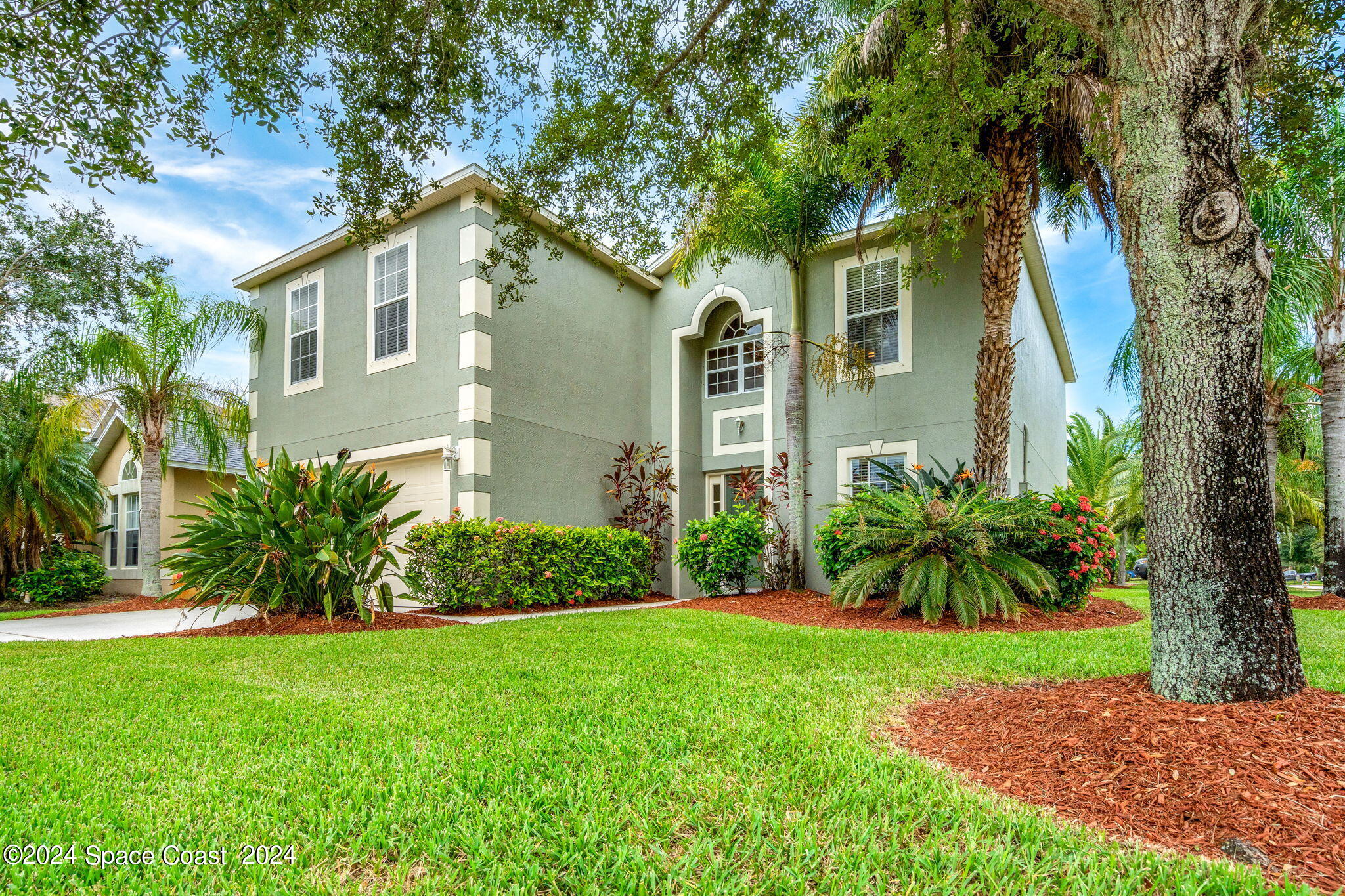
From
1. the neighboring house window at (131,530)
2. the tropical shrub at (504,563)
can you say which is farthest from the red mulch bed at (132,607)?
the neighboring house window at (131,530)

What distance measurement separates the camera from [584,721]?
11.5 ft

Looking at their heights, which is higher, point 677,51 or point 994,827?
point 677,51

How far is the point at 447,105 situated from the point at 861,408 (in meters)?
7.97

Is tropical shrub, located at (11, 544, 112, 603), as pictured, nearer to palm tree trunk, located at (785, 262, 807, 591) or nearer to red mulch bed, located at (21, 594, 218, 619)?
red mulch bed, located at (21, 594, 218, 619)

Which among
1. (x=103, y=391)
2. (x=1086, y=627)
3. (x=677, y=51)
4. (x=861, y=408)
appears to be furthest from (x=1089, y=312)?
(x=103, y=391)

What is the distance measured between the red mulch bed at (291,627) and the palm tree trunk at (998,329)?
22.5 feet

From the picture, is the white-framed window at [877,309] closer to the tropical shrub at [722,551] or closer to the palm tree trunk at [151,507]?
the tropical shrub at [722,551]

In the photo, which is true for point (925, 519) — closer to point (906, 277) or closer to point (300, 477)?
point (906, 277)

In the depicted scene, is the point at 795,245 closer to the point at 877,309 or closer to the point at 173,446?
the point at 877,309

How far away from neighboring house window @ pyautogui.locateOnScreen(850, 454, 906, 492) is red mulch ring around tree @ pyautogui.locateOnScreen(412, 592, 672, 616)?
378 cm

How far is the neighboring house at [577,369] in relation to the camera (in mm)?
10805

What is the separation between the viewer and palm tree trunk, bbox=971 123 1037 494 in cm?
931

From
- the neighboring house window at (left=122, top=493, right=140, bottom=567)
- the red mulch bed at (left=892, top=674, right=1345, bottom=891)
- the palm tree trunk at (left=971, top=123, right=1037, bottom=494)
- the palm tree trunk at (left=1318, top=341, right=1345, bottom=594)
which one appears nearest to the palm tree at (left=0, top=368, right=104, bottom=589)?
the neighboring house window at (left=122, top=493, right=140, bottom=567)

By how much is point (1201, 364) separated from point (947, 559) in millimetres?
4719
